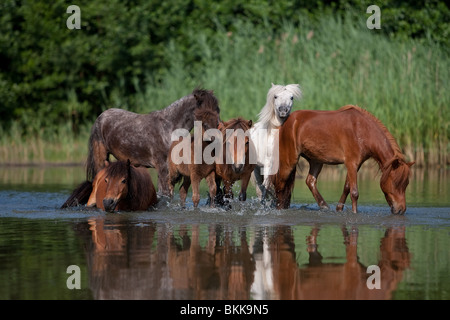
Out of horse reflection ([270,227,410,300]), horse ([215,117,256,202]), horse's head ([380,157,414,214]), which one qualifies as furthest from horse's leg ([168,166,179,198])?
horse reflection ([270,227,410,300])

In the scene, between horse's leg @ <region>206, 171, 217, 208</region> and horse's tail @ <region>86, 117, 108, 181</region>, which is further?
horse's tail @ <region>86, 117, 108, 181</region>

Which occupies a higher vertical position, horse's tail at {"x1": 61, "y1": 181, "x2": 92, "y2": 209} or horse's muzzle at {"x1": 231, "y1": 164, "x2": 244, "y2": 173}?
horse's muzzle at {"x1": 231, "y1": 164, "x2": 244, "y2": 173}

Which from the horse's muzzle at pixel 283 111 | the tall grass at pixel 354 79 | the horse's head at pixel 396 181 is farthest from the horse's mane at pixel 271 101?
the tall grass at pixel 354 79

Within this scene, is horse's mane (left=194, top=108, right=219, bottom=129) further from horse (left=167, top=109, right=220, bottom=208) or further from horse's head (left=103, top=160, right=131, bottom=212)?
horse's head (left=103, top=160, right=131, bottom=212)

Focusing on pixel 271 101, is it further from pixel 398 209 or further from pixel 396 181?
pixel 398 209

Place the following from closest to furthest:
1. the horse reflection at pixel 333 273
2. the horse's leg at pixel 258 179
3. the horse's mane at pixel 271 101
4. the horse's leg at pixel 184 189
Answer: the horse reflection at pixel 333 273, the horse's mane at pixel 271 101, the horse's leg at pixel 184 189, the horse's leg at pixel 258 179

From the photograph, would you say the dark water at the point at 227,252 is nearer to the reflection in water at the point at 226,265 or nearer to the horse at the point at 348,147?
the reflection in water at the point at 226,265

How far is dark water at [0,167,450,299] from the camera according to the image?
19.6 feet

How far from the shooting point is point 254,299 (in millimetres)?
5656

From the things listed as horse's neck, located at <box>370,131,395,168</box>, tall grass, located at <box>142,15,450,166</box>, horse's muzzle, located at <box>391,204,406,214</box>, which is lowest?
horse's muzzle, located at <box>391,204,406,214</box>

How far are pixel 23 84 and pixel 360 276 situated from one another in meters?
20.4

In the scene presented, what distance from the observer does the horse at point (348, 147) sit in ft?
34.1

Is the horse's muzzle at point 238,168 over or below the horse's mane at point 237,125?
below

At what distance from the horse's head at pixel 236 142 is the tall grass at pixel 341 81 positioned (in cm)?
751
